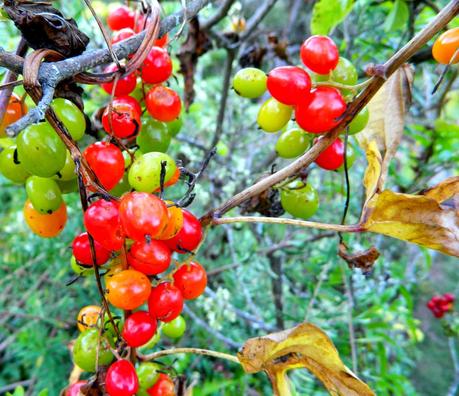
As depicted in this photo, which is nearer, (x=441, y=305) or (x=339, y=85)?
(x=339, y=85)

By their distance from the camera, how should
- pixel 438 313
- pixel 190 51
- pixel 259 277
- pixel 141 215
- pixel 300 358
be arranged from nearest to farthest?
pixel 141 215 → pixel 300 358 → pixel 190 51 → pixel 259 277 → pixel 438 313

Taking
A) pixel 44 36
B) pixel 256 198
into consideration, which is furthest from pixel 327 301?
pixel 44 36

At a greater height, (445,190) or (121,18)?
(121,18)

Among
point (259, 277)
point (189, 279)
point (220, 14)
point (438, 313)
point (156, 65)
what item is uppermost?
point (220, 14)

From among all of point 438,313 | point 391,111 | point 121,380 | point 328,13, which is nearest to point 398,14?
point 328,13

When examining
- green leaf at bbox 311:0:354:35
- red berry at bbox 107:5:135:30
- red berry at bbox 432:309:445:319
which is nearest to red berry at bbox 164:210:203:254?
red berry at bbox 107:5:135:30

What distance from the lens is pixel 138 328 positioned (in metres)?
0.44

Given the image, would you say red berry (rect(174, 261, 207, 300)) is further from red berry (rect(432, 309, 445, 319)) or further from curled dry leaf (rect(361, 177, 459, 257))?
red berry (rect(432, 309, 445, 319))

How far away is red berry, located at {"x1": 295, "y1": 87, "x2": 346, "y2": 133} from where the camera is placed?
43cm

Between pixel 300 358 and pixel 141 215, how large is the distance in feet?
0.81

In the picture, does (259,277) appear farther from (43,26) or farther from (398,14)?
(43,26)

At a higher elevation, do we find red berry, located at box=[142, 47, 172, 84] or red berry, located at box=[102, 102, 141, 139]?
red berry, located at box=[142, 47, 172, 84]

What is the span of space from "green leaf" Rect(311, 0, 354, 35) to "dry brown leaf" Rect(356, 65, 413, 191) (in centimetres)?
36

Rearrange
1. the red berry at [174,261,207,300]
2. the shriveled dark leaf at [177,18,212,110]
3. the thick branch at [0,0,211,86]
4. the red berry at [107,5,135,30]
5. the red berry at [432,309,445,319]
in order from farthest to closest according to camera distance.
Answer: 1. the red berry at [432,309,445,319]
2. the shriveled dark leaf at [177,18,212,110]
3. the red berry at [107,5,135,30]
4. the red berry at [174,261,207,300]
5. the thick branch at [0,0,211,86]
